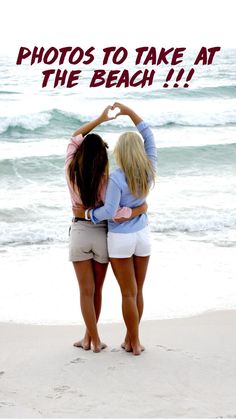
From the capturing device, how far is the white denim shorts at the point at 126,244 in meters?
4.17

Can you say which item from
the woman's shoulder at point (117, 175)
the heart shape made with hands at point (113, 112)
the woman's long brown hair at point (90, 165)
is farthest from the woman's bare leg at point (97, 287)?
the heart shape made with hands at point (113, 112)

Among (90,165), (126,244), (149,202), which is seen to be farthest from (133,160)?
(149,202)

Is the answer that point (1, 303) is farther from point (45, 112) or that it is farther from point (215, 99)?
point (215, 99)

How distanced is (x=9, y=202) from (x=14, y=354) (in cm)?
663

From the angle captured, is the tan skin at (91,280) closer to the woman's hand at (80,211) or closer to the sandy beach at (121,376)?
the woman's hand at (80,211)

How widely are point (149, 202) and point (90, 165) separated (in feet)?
22.9

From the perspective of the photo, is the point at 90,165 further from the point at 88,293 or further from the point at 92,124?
the point at 88,293

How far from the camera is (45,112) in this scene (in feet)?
69.2

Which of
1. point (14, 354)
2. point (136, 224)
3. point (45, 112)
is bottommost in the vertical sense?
point (14, 354)

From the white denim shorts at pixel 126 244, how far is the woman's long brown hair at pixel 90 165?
296 millimetres

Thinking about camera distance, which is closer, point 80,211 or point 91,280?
point 80,211

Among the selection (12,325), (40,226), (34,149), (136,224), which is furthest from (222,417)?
(34,149)

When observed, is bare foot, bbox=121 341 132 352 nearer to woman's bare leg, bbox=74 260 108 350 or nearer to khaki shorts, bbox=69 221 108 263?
woman's bare leg, bbox=74 260 108 350

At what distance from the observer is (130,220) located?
13.8 ft
